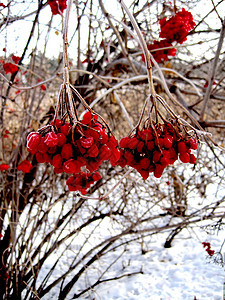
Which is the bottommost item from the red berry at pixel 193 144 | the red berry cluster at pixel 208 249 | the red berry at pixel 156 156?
the red berry at pixel 156 156

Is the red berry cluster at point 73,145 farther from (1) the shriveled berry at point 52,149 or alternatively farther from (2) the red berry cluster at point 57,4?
(2) the red berry cluster at point 57,4

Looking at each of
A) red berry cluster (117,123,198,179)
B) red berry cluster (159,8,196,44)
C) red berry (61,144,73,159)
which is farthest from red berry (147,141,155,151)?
red berry cluster (159,8,196,44)

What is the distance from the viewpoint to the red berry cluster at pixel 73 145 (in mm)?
617

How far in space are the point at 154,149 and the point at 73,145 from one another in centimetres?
23

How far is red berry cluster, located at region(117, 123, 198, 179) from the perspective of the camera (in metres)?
0.71

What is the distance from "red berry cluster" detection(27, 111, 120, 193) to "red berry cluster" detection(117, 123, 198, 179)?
0.18 feet

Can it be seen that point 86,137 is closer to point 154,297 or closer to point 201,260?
point 154,297

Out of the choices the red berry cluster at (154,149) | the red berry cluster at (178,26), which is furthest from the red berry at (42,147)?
the red berry cluster at (178,26)

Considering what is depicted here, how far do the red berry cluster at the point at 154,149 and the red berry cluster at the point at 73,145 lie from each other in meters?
0.05

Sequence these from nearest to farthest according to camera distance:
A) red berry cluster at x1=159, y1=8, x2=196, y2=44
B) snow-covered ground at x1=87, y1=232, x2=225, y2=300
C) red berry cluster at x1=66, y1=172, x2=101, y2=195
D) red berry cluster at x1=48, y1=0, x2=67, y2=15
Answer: red berry cluster at x1=66, y1=172, x2=101, y2=195 → red berry cluster at x1=159, y1=8, x2=196, y2=44 → red berry cluster at x1=48, y1=0, x2=67, y2=15 → snow-covered ground at x1=87, y1=232, x2=225, y2=300

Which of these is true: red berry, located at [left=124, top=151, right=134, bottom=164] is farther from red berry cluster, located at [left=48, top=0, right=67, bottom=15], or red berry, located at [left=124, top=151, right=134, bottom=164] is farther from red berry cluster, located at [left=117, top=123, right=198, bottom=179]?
red berry cluster, located at [left=48, top=0, right=67, bottom=15]

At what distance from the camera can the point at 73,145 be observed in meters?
0.62

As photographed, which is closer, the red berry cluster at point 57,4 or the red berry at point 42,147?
the red berry at point 42,147

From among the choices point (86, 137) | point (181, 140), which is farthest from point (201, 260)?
point (86, 137)
